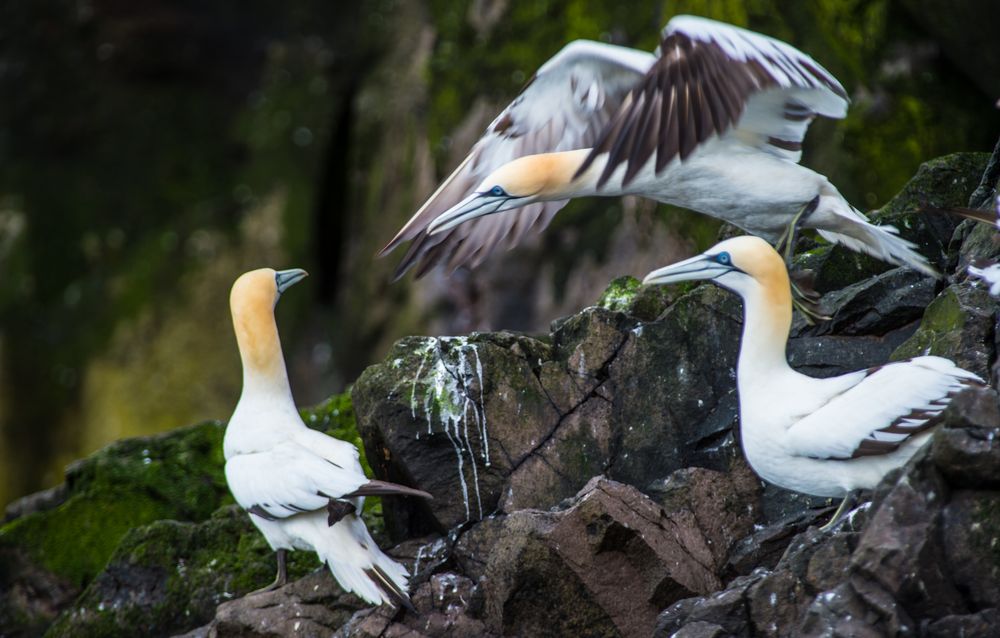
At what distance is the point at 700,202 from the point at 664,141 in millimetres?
709

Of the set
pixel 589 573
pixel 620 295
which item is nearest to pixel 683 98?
pixel 620 295

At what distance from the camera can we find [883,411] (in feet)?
15.8

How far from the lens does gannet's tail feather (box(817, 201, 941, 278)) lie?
6156 millimetres

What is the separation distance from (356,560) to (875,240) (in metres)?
2.85

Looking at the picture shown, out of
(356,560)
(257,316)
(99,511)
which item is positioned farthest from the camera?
(99,511)

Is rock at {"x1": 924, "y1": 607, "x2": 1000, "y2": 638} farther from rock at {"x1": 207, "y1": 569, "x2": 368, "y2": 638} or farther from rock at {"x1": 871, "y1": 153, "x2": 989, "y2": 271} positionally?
rock at {"x1": 871, "y1": 153, "x2": 989, "y2": 271}

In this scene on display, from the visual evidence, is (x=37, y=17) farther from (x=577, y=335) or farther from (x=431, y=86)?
A: (x=577, y=335)

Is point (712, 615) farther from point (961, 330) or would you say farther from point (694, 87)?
point (694, 87)

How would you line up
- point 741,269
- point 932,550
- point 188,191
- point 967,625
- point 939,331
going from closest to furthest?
point 967,625, point 932,550, point 741,269, point 939,331, point 188,191

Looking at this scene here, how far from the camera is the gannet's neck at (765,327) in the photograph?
5203mm

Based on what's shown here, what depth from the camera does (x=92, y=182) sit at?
1582 cm

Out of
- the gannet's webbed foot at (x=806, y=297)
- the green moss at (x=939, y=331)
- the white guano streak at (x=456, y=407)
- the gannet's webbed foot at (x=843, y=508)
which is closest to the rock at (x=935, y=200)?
the gannet's webbed foot at (x=806, y=297)

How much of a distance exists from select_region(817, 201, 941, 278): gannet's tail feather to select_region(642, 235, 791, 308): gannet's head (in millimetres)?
1043

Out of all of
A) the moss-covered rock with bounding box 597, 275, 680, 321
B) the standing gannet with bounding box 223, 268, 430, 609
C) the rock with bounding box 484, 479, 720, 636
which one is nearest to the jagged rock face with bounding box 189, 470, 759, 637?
the rock with bounding box 484, 479, 720, 636
